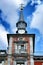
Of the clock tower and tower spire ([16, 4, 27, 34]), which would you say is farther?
tower spire ([16, 4, 27, 34])

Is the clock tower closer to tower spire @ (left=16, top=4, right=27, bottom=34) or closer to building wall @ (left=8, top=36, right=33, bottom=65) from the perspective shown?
building wall @ (left=8, top=36, right=33, bottom=65)

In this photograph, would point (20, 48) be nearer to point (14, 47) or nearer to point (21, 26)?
point (14, 47)

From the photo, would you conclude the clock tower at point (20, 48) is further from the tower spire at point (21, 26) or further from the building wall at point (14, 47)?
the tower spire at point (21, 26)

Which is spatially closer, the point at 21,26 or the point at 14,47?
the point at 14,47

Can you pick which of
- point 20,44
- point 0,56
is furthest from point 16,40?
point 0,56

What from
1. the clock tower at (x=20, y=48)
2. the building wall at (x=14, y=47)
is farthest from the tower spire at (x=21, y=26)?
the building wall at (x=14, y=47)

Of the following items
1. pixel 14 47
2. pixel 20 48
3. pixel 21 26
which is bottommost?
pixel 20 48

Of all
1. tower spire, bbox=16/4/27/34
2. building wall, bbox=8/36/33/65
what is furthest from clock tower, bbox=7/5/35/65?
tower spire, bbox=16/4/27/34

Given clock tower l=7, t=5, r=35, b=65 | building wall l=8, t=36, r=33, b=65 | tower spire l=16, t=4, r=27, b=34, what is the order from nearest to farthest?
1. building wall l=8, t=36, r=33, b=65
2. clock tower l=7, t=5, r=35, b=65
3. tower spire l=16, t=4, r=27, b=34

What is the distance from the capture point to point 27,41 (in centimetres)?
5659

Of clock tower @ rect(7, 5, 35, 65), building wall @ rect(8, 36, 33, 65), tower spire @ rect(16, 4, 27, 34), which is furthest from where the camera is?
tower spire @ rect(16, 4, 27, 34)

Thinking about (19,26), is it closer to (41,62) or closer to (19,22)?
(19,22)

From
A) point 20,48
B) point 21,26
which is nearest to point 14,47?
point 20,48

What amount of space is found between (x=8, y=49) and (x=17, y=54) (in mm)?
2221
